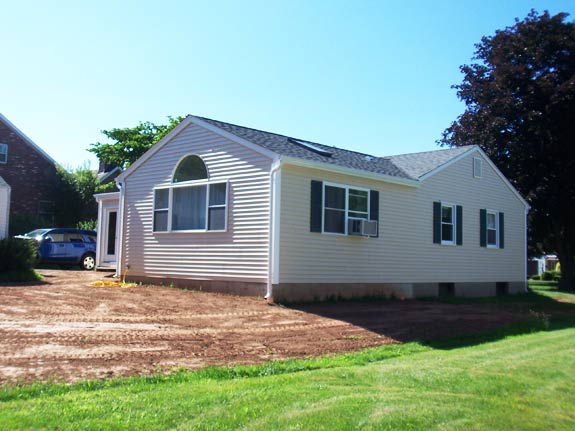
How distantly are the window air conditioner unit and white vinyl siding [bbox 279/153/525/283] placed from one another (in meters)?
0.24

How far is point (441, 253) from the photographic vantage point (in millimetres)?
18156

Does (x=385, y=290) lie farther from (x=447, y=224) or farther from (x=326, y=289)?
(x=447, y=224)

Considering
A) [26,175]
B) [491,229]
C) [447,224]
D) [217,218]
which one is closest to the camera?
[217,218]

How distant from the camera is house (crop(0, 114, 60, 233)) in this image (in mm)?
30859

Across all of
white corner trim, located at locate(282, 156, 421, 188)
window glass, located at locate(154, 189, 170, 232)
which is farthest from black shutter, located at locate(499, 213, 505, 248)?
window glass, located at locate(154, 189, 170, 232)

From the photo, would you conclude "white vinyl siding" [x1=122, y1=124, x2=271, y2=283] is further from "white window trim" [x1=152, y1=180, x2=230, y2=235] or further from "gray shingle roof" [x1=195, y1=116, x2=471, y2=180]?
"gray shingle roof" [x1=195, y1=116, x2=471, y2=180]

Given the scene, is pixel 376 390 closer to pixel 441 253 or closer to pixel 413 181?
pixel 413 181

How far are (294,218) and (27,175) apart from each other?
23.1 metres

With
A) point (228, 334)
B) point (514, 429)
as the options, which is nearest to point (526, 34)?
point (228, 334)

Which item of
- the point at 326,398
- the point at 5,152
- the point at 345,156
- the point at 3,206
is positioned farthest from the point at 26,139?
the point at 326,398

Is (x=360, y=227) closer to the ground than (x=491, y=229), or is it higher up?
closer to the ground

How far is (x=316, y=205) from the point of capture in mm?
14188

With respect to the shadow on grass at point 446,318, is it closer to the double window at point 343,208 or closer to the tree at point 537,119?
the double window at point 343,208

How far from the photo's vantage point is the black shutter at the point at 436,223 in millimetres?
17859
